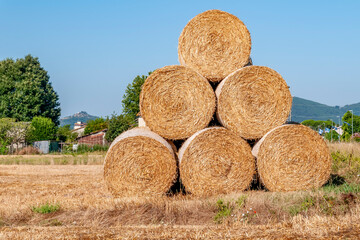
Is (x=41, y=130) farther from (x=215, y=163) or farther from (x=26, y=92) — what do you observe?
(x=215, y=163)

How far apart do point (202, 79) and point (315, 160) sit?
298 centimetres

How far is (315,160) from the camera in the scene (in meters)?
10.1

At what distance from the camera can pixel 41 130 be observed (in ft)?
155

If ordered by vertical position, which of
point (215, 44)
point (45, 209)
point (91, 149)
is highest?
point (215, 44)

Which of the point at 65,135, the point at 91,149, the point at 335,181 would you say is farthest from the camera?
the point at 65,135

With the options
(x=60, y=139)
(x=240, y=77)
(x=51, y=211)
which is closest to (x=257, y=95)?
(x=240, y=77)

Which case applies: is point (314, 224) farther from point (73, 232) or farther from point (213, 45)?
point (213, 45)

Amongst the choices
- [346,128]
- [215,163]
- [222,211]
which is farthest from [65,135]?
[222,211]

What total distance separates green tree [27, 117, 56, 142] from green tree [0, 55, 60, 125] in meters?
4.50

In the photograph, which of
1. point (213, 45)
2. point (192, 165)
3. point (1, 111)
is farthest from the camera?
point (1, 111)

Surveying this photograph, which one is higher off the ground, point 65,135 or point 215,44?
point 65,135

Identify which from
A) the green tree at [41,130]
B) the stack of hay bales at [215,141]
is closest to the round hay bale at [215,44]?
the stack of hay bales at [215,141]

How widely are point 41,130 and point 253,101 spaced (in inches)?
1582

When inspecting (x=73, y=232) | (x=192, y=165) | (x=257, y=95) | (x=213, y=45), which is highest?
(x=213, y=45)
